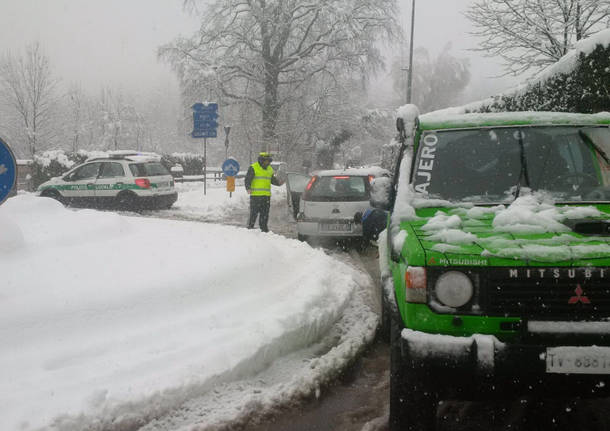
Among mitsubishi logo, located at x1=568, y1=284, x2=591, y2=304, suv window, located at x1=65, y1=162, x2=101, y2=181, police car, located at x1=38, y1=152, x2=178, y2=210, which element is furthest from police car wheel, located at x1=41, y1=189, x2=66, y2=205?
mitsubishi logo, located at x1=568, y1=284, x2=591, y2=304

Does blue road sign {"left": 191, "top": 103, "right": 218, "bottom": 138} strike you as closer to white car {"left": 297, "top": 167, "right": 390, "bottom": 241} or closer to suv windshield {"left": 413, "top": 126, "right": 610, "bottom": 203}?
white car {"left": 297, "top": 167, "right": 390, "bottom": 241}

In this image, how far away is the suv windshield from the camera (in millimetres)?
3877

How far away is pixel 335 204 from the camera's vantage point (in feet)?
32.9

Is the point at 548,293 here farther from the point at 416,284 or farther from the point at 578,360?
the point at 416,284

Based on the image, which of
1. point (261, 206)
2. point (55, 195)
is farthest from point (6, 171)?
point (55, 195)

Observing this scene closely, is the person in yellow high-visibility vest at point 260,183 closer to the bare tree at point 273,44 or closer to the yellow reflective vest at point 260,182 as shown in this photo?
the yellow reflective vest at point 260,182

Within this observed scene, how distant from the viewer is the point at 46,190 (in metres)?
16.9

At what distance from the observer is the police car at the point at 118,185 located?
15797 mm

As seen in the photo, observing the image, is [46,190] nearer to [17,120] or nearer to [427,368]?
[427,368]

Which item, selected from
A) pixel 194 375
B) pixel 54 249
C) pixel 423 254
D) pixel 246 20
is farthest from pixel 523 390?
pixel 246 20

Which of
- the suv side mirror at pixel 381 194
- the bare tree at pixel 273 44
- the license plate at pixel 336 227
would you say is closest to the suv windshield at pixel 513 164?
the suv side mirror at pixel 381 194

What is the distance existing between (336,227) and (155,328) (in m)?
5.87

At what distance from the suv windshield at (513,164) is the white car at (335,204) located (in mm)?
5625

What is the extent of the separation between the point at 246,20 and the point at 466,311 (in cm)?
2715
